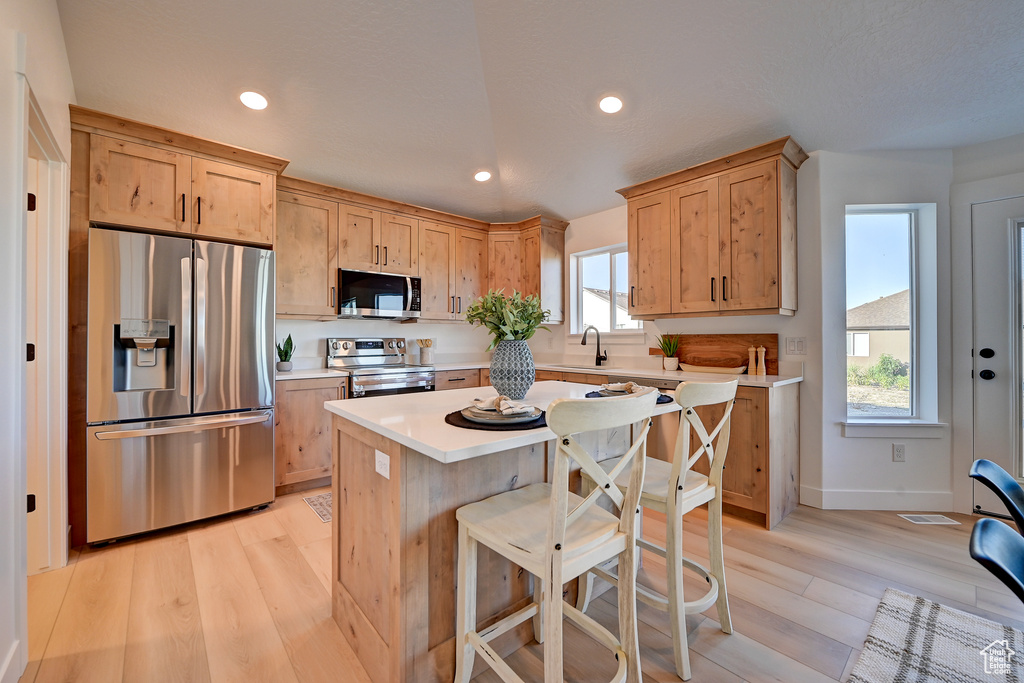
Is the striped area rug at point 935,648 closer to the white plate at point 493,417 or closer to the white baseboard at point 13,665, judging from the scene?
the white plate at point 493,417

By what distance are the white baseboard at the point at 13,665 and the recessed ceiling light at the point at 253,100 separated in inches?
104

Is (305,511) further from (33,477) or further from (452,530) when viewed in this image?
(452,530)

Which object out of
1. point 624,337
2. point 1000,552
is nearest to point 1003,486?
point 1000,552

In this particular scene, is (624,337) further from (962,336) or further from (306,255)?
(306,255)

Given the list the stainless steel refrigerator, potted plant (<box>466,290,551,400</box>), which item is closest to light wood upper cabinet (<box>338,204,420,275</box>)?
the stainless steel refrigerator

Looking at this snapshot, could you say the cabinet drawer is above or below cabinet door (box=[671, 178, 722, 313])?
below

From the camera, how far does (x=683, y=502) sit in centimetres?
150

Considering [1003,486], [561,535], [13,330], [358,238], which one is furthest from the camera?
[358,238]

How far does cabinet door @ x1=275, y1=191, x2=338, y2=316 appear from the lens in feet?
11.1

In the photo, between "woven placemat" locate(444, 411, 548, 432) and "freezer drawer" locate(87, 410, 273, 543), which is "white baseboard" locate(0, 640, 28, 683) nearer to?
"freezer drawer" locate(87, 410, 273, 543)

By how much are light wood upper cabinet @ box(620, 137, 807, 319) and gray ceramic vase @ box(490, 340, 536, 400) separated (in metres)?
1.93

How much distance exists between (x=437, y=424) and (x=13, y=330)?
153 centimetres

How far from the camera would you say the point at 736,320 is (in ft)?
10.8

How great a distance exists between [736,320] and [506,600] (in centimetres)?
276
